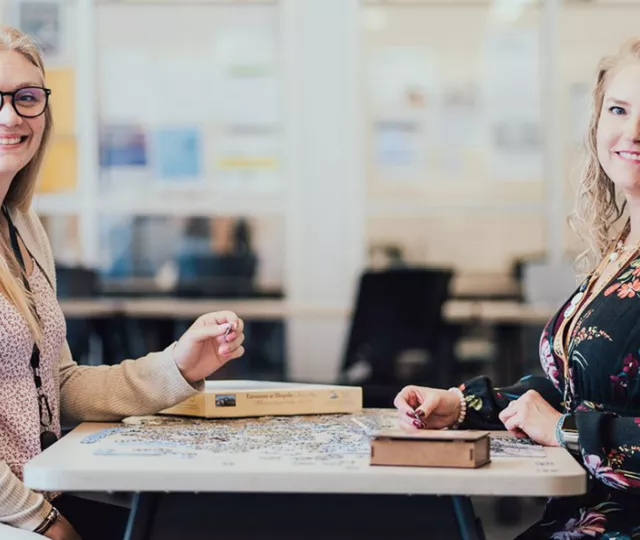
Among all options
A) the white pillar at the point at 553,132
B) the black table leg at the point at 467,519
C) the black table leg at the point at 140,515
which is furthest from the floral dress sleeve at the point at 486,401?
the white pillar at the point at 553,132

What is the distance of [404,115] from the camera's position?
729cm

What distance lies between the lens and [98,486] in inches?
61.7

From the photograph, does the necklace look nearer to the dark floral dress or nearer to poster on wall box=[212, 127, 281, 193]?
the dark floral dress

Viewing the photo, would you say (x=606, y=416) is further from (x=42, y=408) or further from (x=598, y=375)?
(x=42, y=408)

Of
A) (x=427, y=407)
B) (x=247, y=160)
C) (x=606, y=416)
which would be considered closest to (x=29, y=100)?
(x=427, y=407)

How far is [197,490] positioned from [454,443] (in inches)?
14.1

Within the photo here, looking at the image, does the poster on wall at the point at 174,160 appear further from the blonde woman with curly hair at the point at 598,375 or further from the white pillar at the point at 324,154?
the blonde woman with curly hair at the point at 598,375

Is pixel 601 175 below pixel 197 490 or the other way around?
the other way around

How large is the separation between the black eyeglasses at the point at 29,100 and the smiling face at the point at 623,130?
1051 mm

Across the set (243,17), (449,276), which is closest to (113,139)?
(243,17)

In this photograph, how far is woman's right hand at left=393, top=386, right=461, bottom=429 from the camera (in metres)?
2.03

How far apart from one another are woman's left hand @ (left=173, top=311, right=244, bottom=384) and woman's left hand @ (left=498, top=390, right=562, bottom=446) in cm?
51

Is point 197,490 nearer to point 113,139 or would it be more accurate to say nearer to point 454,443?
point 454,443

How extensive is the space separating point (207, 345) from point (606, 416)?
748mm
